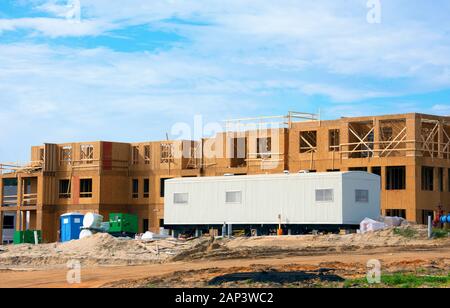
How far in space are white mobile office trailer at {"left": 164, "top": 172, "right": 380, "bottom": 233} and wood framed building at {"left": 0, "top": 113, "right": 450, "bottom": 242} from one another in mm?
9875

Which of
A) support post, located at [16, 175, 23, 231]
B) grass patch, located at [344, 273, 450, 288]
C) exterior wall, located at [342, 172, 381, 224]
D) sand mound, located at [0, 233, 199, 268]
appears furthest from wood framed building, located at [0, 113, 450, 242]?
grass patch, located at [344, 273, 450, 288]

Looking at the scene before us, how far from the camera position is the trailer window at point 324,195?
185 ft

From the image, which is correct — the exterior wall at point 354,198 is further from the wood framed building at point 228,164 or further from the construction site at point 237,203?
the wood framed building at point 228,164

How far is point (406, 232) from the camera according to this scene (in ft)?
165

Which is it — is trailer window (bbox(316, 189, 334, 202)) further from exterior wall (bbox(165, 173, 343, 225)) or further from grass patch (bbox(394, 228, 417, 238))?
grass patch (bbox(394, 228, 417, 238))

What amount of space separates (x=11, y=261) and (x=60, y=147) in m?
35.4

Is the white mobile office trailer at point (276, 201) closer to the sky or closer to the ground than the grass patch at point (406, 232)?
closer to the sky

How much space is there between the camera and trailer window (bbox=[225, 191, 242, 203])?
60.5m

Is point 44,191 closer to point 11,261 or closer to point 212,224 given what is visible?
point 212,224

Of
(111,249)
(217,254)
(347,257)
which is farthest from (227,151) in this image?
(347,257)

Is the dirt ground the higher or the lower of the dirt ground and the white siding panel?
the lower

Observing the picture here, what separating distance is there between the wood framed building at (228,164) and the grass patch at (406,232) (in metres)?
16.0

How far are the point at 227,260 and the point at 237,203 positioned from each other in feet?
59.8

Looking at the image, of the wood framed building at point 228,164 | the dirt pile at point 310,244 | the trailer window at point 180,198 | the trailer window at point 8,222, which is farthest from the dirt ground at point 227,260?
the trailer window at point 8,222
